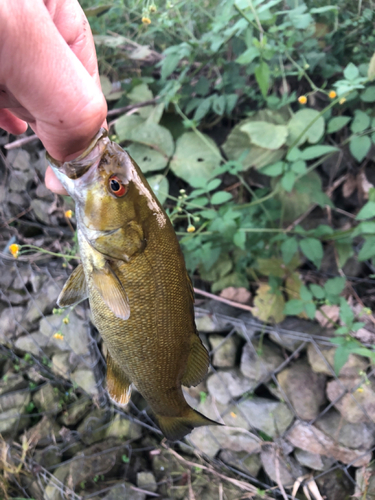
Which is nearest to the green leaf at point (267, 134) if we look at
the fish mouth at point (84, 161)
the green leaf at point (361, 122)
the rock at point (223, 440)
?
the green leaf at point (361, 122)

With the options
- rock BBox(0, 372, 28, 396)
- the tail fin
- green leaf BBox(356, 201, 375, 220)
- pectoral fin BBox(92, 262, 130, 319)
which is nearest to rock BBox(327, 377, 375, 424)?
green leaf BBox(356, 201, 375, 220)

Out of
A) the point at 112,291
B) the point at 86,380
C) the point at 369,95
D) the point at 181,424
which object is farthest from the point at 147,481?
the point at 369,95

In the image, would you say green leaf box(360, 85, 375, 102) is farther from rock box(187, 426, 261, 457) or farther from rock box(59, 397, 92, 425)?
rock box(59, 397, 92, 425)

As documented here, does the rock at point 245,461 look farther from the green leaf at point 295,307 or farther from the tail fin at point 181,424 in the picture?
the tail fin at point 181,424

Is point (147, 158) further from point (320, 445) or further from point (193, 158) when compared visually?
point (320, 445)

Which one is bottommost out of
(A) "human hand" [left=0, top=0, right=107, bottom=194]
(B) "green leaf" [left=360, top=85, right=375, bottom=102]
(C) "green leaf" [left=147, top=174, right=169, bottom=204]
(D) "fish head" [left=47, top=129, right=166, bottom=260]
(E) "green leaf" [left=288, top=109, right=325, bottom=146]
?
(C) "green leaf" [left=147, top=174, right=169, bottom=204]

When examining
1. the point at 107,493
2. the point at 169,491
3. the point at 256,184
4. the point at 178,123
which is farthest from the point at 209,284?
the point at 107,493
